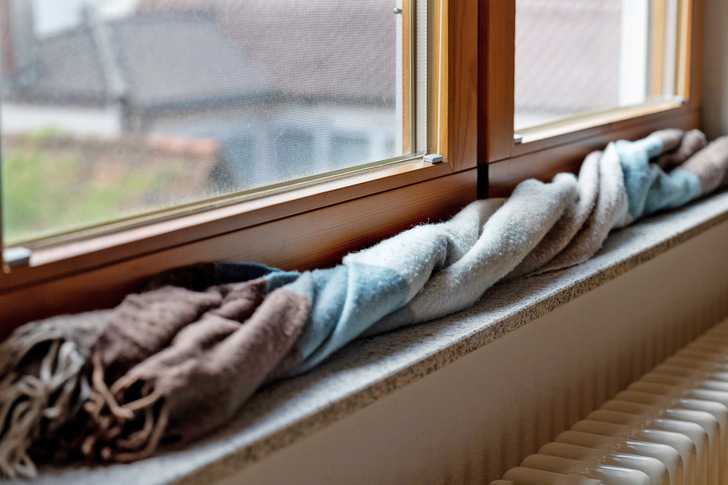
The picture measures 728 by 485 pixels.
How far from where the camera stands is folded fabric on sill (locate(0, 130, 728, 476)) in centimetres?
64

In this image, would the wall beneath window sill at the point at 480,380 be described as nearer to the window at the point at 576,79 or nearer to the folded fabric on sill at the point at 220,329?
the folded fabric on sill at the point at 220,329

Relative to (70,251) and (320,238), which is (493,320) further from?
(70,251)

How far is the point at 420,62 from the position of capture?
A: 1056mm

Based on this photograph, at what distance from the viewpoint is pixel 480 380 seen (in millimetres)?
980

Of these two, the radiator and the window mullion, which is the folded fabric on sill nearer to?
the window mullion

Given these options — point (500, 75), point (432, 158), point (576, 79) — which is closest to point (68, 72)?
point (432, 158)

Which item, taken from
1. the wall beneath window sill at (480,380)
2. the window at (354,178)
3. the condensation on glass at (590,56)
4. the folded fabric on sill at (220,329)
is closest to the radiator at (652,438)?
the wall beneath window sill at (480,380)

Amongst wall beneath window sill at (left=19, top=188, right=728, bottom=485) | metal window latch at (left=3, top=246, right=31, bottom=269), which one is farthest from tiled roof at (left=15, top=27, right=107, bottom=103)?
wall beneath window sill at (left=19, top=188, right=728, bottom=485)

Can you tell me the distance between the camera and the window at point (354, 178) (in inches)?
29.3

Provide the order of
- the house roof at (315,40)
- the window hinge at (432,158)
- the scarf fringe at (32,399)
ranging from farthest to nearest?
the window hinge at (432,158)
the house roof at (315,40)
the scarf fringe at (32,399)

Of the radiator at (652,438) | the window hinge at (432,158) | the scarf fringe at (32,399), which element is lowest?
the radiator at (652,438)

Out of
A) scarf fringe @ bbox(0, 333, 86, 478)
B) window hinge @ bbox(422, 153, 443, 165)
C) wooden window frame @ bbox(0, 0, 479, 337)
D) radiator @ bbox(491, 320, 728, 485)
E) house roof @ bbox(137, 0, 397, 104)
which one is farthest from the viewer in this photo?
window hinge @ bbox(422, 153, 443, 165)

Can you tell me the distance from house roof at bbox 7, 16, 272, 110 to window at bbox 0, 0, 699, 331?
0.02 m

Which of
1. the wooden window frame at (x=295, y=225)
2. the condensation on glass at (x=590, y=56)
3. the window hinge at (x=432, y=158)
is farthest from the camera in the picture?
the condensation on glass at (x=590, y=56)
